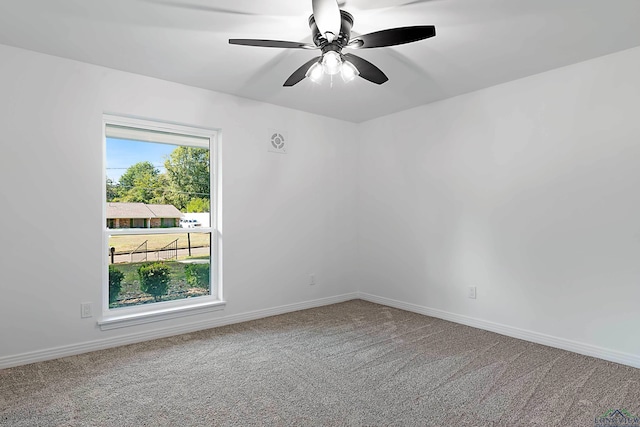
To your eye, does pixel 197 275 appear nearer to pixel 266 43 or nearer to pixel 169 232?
pixel 169 232

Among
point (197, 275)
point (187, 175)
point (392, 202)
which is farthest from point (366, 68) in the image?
point (197, 275)

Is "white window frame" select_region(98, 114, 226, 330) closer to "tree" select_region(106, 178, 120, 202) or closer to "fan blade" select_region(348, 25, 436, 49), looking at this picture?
"tree" select_region(106, 178, 120, 202)

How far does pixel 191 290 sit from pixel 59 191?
147 cm

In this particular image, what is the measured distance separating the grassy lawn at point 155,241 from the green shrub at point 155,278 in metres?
0.18

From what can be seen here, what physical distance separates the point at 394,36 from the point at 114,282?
301 centimetres

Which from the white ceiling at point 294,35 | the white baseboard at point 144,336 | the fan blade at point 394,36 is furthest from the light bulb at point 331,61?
the white baseboard at point 144,336

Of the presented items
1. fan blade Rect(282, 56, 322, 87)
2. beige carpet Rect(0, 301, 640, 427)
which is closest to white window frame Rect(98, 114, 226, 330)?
beige carpet Rect(0, 301, 640, 427)

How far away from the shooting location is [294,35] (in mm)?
2594

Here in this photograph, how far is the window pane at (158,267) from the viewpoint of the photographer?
3.34 m

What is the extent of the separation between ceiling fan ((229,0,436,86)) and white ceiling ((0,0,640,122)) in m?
0.18

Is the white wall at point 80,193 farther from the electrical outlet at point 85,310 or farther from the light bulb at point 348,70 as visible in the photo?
the light bulb at point 348,70

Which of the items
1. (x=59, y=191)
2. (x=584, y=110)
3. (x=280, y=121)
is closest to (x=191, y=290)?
(x=59, y=191)

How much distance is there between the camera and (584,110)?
3006 mm

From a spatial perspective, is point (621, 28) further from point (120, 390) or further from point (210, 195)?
point (120, 390)
